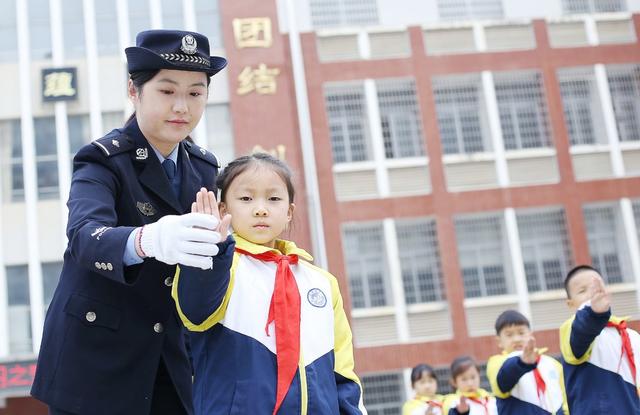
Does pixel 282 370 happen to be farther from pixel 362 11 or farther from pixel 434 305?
pixel 362 11

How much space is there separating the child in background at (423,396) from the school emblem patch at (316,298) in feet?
17.6

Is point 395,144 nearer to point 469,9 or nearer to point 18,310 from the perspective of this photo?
Answer: point 469,9

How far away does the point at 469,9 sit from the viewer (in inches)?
719

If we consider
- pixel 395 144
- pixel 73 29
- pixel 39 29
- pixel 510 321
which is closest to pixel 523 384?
pixel 510 321

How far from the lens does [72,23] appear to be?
17.2 m

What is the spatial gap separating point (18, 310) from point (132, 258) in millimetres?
14583

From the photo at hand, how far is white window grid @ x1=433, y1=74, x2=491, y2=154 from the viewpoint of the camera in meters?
Answer: 17.2

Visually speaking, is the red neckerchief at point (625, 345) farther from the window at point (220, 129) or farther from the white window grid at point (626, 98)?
the white window grid at point (626, 98)

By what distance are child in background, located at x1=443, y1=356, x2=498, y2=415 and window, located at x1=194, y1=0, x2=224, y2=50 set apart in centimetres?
1122

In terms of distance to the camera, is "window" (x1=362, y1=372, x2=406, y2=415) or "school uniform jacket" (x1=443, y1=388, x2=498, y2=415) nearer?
"school uniform jacket" (x1=443, y1=388, x2=498, y2=415)

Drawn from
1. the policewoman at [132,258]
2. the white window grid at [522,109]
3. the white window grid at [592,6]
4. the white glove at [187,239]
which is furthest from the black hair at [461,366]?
the white window grid at [592,6]

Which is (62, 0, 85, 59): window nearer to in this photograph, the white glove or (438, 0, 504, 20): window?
(438, 0, 504, 20): window

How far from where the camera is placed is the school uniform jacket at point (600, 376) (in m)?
4.86

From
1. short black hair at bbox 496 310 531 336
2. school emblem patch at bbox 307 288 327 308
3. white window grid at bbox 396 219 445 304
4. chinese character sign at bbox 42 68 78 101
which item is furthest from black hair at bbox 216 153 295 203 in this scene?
chinese character sign at bbox 42 68 78 101
